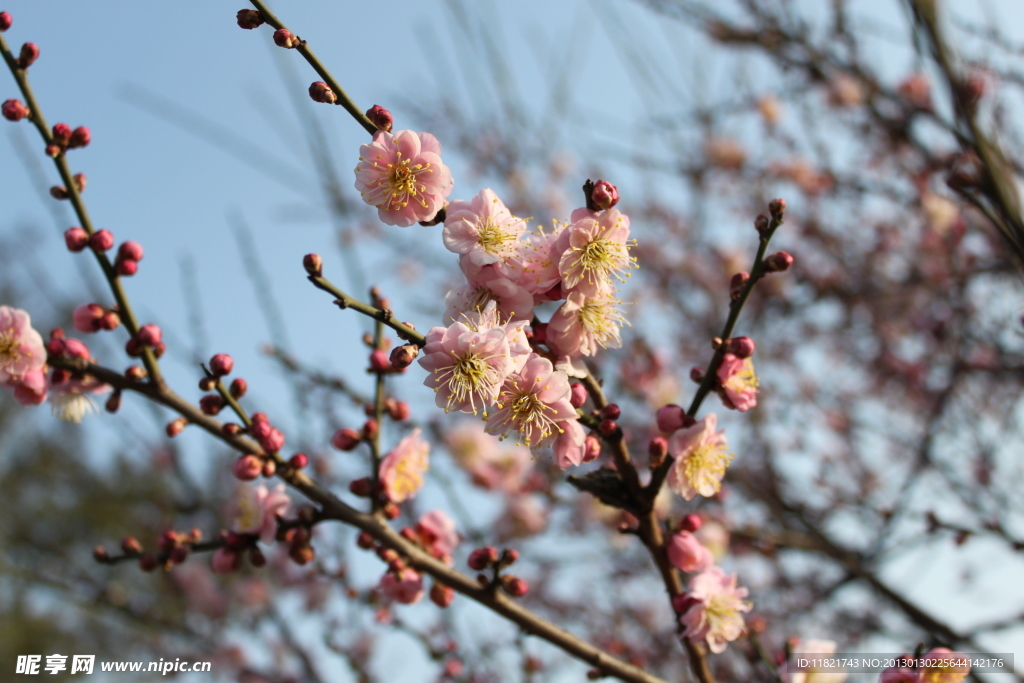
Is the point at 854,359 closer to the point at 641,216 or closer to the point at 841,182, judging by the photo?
the point at 841,182

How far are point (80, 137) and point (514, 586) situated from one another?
5.08 feet

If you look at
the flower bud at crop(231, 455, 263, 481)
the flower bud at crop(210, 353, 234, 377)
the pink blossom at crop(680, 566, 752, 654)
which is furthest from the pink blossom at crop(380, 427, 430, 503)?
the pink blossom at crop(680, 566, 752, 654)

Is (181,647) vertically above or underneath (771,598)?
underneath

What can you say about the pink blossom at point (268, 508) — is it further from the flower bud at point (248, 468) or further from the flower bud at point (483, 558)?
the flower bud at point (483, 558)

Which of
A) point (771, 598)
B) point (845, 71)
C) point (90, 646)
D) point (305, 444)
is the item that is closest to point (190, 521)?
point (305, 444)

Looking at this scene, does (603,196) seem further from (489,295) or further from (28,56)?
(28,56)

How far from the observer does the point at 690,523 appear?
1.84 metres

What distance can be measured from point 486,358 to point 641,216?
5.57 metres

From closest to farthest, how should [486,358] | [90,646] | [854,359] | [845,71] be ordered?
[486,358], [845,71], [854,359], [90,646]

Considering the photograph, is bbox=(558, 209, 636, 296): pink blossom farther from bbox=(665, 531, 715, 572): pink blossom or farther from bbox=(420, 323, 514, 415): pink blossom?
bbox=(665, 531, 715, 572): pink blossom

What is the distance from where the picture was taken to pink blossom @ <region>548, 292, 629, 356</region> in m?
1.50

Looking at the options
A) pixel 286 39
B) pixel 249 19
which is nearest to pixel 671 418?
pixel 286 39

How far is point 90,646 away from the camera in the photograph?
11.9 meters

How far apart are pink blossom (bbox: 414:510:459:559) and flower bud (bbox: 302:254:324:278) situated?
1.01 meters
